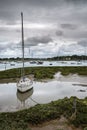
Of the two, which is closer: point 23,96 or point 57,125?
point 57,125

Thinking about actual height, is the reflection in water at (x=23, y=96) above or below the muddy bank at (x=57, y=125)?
below

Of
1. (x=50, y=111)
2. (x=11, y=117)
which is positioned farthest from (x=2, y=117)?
(x=50, y=111)

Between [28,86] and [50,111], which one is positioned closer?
[50,111]

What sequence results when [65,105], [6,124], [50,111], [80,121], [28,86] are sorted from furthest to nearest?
[28,86]
[65,105]
[50,111]
[80,121]
[6,124]

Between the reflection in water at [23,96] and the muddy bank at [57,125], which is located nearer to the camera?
the muddy bank at [57,125]

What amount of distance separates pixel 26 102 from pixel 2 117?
34.3ft

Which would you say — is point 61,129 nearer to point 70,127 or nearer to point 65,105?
point 70,127

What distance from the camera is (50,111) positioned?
80.4 ft

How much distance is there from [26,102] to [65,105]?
8448mm

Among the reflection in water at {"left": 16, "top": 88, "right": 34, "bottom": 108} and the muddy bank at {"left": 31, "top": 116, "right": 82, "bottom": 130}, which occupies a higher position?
the muddy bank at {"left": 31, "top": 116, "right": 82, "bottom": 130}

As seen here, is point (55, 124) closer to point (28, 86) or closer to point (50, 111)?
point (50, 111)

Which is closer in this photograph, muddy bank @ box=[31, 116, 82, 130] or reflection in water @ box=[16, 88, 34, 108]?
muddy bank @ box=[31, 116, 82, 130]

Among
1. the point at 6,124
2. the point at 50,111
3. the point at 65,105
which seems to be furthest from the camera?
the point at 65,105

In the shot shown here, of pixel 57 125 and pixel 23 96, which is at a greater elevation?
pixel 57 125
